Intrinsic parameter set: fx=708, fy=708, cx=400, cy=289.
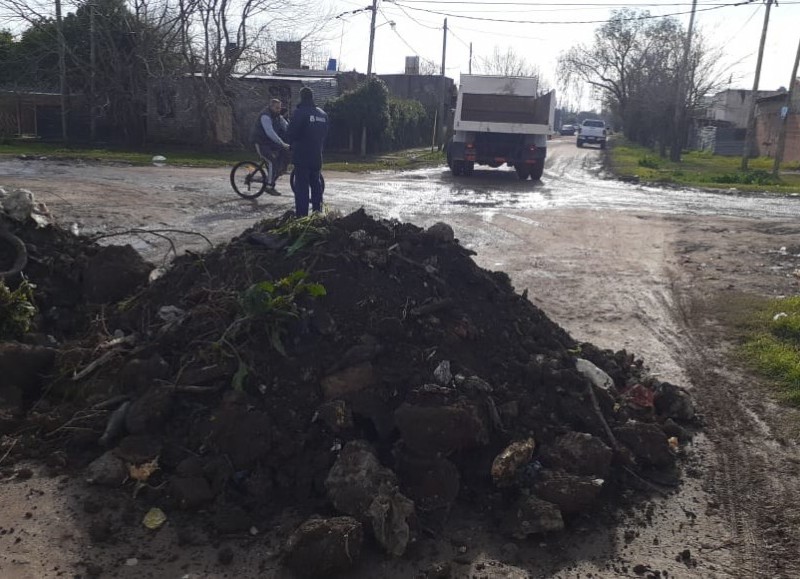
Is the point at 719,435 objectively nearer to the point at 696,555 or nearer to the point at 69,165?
the point at 696,555

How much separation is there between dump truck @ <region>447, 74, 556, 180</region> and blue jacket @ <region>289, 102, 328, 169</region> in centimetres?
1153

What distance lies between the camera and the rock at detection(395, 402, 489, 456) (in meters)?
3.97

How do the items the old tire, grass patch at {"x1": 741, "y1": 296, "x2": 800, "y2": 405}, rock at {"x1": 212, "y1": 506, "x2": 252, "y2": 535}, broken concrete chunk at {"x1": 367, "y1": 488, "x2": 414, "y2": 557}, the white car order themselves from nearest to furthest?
broken concrete chunk at {"x1": 367, "y1": 488, "x2": 414, "y2": 557} → rock at {"x1": 212, "y1": 506, "x2": 252, "y2": 535} → grass patch at {"x1": 741, "y1": 296, "x2": 800, "y2": 405} → the old tire → the white car

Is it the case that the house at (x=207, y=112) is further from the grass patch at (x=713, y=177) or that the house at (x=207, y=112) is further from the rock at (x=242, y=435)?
the rock at (x=242, y=435)

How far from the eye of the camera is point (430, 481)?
12.6 feet

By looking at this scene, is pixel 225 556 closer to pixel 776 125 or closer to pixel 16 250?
pixel 16 250

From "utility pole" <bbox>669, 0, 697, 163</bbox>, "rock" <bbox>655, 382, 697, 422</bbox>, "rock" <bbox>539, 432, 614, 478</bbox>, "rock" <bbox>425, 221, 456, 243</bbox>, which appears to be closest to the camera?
"rock" <bbox>539, 432, 614, 478</bbox>

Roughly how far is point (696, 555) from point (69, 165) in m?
18.1

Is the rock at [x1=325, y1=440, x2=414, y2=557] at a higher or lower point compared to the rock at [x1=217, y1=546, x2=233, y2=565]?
higher

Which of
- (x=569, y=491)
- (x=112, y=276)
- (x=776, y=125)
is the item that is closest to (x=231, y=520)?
(x=569, y=491)

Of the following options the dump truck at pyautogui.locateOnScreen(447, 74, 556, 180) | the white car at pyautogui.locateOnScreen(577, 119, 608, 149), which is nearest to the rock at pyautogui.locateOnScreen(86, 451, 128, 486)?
the dump truck at pyautogui.locateOnScreen(447, 74, 556, 180)

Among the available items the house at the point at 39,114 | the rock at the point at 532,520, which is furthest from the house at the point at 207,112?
the rock at the point at 532,520

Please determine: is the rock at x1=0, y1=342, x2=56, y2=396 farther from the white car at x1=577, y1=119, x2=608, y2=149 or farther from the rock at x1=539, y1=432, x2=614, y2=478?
the white car at x1=577, y1=119, x2=608, y2=149

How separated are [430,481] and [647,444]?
1.43 meters
